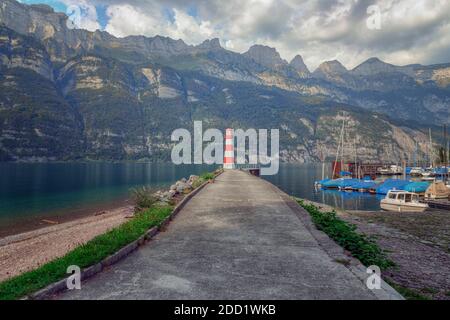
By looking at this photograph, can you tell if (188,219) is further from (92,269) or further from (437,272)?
(437,272)

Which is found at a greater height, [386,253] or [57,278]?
[57,278]

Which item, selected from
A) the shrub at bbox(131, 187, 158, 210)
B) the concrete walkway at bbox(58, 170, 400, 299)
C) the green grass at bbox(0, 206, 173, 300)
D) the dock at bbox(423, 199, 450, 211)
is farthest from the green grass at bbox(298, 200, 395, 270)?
the dock at bbox(423, 199, 450, 211)

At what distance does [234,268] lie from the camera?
726 cm

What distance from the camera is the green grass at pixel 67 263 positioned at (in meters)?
6.02

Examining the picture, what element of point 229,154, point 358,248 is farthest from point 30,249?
point 229,154

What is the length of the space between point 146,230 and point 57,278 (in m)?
4.22

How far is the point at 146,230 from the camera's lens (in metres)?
10.5

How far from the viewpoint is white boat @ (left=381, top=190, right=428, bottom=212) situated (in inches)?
1400

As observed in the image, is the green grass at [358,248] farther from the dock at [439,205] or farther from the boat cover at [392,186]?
the boat cover at [392,186]

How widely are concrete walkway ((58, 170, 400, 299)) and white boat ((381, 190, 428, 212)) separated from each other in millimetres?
29246

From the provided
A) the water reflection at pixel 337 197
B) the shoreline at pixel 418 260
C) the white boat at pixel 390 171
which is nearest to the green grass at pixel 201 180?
the shoreline at pixel 418 260

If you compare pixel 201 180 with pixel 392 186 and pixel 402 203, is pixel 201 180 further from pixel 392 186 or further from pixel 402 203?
pixel 392 186
